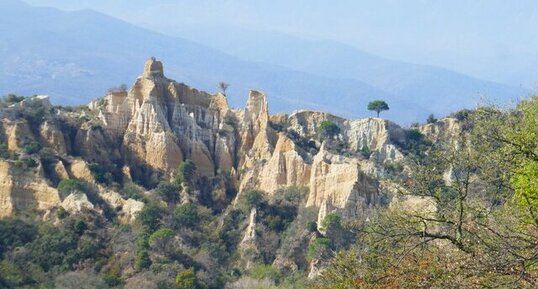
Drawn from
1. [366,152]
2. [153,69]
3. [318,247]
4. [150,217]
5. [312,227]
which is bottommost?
[318,247]

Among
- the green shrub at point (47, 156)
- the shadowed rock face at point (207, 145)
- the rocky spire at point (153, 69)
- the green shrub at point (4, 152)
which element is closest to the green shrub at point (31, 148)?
the green shrub at point (47, 156)

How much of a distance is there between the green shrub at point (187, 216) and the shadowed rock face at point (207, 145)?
248 cm

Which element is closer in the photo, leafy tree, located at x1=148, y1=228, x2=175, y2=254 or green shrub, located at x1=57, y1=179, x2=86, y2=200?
leafy tree, located at x1=148, y1=228, x2=175, y2=254

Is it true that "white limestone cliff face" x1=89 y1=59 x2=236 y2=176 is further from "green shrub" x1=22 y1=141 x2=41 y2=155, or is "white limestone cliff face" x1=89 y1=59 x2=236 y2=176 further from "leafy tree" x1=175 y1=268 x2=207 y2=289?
"leafy tree" x1=175 y1=268 x2=207 y2=289

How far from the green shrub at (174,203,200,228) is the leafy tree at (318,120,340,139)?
13.0 m

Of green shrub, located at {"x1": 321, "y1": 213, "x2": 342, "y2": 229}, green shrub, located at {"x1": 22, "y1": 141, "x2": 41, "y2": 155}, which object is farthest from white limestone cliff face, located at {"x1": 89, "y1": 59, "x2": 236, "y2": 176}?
green shrub, located at {"x1": 321, "y1": 213, "x2": 342, "y2": 229}

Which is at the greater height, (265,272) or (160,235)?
(160,235)

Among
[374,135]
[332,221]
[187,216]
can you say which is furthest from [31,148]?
[374,135]

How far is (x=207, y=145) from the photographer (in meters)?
57.1

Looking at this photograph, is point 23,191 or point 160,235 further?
point 23,191

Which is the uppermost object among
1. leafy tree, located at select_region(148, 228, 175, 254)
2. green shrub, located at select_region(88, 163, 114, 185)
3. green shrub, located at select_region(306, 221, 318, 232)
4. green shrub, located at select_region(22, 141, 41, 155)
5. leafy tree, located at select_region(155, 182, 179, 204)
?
green shrub, located at select_region(22, 141, 41, 155)

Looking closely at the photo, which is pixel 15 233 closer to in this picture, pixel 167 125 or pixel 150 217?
pixel 150 217

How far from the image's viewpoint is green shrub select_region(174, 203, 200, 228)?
48688 millimetres

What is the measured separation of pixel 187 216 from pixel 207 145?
901 cm
